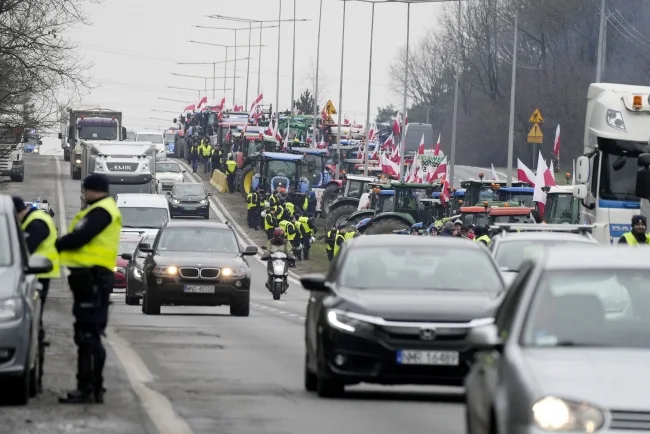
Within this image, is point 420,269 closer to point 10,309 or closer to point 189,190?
point 10,309

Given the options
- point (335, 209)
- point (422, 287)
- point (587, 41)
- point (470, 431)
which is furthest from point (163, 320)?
point (587, 41)

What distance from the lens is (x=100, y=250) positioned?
546 inches

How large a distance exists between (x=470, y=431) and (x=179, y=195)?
209 feet

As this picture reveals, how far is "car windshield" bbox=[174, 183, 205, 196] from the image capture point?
239 feet

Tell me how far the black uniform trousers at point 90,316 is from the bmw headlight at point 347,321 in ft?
5.75

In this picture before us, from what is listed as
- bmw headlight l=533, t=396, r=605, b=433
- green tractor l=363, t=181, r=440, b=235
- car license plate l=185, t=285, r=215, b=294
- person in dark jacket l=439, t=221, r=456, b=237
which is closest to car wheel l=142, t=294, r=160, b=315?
car license plate l=185, t=285, r=215, b=294

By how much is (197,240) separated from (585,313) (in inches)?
878

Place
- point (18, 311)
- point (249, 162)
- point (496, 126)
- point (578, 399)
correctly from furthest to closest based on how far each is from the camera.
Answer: point (496, 126), point (249, 162), point (18, 311), point (578, 399)

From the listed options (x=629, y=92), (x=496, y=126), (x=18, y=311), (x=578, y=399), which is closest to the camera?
(x=578, y=399)

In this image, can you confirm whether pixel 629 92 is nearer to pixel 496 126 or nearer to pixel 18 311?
pixel 18 311

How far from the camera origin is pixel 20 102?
48000mm

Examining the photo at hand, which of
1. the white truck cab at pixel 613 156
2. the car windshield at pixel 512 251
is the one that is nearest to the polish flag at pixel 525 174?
the white truck cab at pixel 613 156

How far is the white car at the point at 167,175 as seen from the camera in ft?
270

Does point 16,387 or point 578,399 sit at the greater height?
point 578,399
